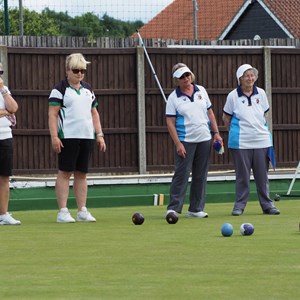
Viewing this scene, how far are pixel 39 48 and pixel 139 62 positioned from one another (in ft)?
5.28

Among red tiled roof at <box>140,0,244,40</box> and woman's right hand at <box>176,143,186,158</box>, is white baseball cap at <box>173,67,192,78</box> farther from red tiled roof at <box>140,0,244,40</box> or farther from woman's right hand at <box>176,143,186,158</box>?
red tiled roof at <box>140,0,244,40</box>

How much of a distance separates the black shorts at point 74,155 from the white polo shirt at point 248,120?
70.9 inches

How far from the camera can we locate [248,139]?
12914 millimetres

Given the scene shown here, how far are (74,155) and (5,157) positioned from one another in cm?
67

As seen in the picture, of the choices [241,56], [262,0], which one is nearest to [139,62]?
[241,56]

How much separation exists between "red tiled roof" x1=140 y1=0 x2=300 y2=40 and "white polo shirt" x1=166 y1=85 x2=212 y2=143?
22.1 meters

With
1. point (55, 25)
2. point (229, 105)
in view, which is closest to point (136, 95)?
point (229, 105)

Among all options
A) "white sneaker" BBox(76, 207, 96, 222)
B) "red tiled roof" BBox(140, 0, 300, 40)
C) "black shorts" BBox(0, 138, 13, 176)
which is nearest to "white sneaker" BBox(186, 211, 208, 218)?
"white sneaker" BBox(76, 207, 96, 222)

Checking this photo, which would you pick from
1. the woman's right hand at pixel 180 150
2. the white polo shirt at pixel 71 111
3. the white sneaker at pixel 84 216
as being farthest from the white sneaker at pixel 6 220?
the woman's right hand at pixel 180 150

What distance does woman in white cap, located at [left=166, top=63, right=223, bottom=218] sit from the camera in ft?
40.6

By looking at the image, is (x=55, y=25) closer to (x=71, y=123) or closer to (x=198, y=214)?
(x=198, y=214)

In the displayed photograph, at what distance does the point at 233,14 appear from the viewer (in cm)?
3762

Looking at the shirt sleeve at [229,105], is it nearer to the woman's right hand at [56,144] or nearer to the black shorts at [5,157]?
the woman's right hand at [56,144]

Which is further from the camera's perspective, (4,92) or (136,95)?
(136,95)
